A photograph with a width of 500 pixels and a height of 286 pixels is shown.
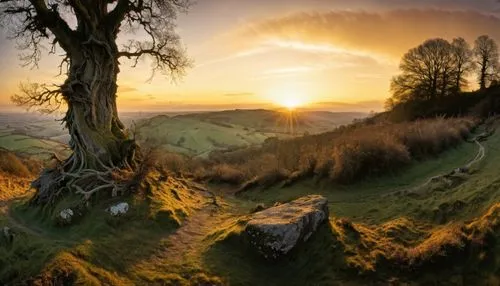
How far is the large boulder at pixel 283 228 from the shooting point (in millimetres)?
10570

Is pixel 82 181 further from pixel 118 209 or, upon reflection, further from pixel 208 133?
pixel 208 133

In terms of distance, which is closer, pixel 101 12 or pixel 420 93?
pixel 101 12

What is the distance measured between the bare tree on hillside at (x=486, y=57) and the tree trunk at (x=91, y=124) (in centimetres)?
5762

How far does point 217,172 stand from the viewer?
2869cm

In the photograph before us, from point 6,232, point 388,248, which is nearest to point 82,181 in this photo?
point 6,232

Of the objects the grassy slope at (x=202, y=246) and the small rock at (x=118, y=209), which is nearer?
the grassy slope at (x=202, y=246)

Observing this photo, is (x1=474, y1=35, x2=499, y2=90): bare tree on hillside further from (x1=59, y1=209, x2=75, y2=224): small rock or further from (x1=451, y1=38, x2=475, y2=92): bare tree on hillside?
(x1=59, y1=209, x2=75, y2=224): small rock

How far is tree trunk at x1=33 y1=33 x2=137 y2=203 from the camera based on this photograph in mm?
16203

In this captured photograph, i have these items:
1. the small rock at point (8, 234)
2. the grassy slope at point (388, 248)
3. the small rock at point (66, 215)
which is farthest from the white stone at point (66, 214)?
the grassy slope at point (388, 248)

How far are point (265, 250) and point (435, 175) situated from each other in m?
11.3

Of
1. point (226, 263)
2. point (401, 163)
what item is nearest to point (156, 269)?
point (226, 263)

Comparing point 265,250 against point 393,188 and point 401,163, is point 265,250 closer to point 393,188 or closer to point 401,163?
point 393,188

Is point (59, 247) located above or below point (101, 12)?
below

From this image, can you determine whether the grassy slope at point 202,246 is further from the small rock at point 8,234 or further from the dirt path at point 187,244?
the small rock at point 8,234
